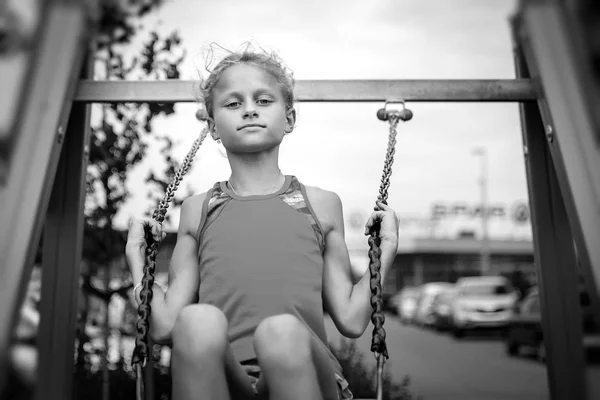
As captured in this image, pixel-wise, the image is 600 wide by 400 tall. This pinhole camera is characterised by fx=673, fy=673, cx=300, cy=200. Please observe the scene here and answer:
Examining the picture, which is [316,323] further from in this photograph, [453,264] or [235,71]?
[453,264]

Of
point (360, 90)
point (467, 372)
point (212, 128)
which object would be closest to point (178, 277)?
point (212, 128)

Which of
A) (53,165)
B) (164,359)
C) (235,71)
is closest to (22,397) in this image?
(53,165)

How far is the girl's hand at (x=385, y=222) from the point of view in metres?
1.92

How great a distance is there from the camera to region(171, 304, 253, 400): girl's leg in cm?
149

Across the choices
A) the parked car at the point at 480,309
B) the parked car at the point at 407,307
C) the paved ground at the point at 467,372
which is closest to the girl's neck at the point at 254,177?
the paved ground at the point at 467,372

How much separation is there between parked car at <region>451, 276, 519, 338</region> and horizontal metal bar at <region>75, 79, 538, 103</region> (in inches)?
523

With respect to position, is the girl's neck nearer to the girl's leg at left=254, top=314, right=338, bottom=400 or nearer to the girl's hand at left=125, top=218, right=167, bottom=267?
the girl's hand at left=125, top=218, right=167, bottom=267

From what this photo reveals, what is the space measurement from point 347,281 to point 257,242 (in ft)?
1.00

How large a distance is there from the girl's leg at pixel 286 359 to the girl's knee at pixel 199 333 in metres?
0.09

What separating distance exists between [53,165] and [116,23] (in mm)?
1622

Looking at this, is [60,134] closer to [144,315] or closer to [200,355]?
[144,315]

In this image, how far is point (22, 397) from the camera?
239 cm

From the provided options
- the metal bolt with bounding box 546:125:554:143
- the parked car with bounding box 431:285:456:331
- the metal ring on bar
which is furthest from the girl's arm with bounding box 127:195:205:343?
the parked car with bounding box 431:285:456:331

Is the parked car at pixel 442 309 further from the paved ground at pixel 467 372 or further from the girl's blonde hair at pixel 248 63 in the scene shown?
the girl's blonde hair at pixel 248 63
